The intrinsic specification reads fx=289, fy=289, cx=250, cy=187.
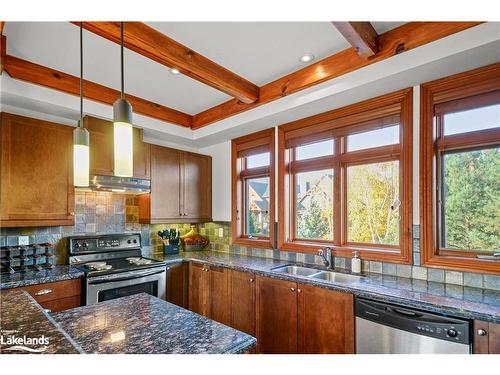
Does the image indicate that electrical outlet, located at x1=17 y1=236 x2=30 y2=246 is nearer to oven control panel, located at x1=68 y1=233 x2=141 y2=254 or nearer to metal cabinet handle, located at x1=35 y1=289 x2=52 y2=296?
oven control panel, located at x1=68 y1=233 x2=141 y2=254

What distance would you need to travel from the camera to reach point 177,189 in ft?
12.0

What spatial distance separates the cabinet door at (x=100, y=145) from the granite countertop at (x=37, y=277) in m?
0.93

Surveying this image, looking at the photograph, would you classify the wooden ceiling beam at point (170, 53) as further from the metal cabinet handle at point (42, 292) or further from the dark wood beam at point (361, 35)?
the metal cabinet handle at point (42, 292)

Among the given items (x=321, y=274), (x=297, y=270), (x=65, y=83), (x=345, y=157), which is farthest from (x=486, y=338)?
(x=65, y=83)

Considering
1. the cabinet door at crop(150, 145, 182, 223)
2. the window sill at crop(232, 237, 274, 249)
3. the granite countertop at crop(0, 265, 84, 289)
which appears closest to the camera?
the granite countertop at crop(0, 265, 84, 289)

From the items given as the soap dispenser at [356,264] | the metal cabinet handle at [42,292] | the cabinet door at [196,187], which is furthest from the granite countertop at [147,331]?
the cabinet door at [196,187]

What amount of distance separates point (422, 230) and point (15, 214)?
326 centimetres

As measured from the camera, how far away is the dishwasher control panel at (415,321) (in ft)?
5.16

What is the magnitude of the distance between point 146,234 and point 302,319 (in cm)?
222

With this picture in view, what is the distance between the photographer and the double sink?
7.97 feet

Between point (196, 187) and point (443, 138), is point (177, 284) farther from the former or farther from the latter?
point (443, 138)

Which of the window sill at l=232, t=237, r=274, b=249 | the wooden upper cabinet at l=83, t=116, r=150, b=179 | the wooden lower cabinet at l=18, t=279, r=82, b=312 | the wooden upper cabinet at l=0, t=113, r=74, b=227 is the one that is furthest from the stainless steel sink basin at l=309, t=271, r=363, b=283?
the wooden upper cabinet at l=0, t=113, r=74, b=227

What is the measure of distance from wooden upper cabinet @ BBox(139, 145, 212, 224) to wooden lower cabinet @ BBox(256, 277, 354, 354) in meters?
1.51
